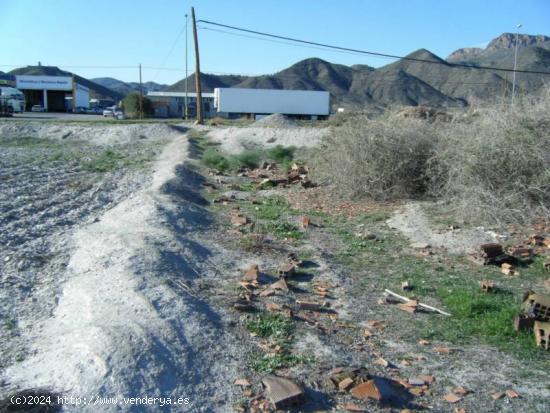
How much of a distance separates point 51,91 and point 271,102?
1138 inches

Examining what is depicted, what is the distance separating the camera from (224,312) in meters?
5.09

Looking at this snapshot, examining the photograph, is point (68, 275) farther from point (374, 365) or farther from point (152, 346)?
point (374, 365)

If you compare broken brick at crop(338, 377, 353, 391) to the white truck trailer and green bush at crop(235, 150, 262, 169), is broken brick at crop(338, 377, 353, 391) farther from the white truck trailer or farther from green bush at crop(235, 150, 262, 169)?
the white truck trailer

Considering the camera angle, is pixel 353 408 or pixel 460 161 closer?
pixel 353 408

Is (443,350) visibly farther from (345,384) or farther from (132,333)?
(132,333)

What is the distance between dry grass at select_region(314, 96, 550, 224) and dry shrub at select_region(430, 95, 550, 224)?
15mm

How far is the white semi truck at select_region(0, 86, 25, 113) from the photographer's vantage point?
139 ft

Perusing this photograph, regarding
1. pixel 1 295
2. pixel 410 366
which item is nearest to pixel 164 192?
pixel 1 295

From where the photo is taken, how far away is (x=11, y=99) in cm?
4606

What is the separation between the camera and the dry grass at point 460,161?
8.85m

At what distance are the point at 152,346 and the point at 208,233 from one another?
3.92m

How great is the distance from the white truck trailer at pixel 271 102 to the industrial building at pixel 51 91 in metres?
21.5

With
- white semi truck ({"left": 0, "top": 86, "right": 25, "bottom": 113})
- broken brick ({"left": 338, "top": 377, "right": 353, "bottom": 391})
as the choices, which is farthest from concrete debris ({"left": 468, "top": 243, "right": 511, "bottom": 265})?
white semi truck ({"left": 0, "top": 86, "right": 25, "bottom": 113})

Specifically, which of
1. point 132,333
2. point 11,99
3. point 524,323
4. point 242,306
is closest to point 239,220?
point 242,306
